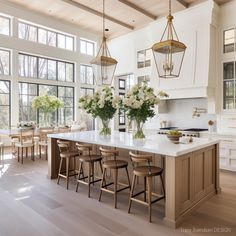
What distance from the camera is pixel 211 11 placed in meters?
5.44

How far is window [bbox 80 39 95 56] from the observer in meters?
9.59

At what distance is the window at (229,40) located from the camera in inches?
217

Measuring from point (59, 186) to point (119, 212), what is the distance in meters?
1.49

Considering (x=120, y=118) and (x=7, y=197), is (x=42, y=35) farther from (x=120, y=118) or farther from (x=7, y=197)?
(x=7, y=197)

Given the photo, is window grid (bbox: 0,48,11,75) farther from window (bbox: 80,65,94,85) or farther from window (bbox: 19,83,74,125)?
window (bbox: 80,65,94,85)

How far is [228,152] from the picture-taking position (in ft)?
16.8

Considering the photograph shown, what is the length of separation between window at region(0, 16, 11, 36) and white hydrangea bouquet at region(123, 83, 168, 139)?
242 inches

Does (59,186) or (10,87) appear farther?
(10,87)

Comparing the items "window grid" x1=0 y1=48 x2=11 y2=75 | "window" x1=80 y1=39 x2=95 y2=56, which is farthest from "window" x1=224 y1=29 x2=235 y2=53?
"window grid" x1=0 y1=48 x2=11 y2=75

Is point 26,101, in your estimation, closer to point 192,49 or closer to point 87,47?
point 87,47

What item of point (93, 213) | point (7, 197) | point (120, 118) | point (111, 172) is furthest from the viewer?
point (120, 118)

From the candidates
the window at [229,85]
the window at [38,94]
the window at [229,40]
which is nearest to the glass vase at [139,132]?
the window at [229,85]

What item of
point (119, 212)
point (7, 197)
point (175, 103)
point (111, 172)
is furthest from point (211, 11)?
point (7, 197)

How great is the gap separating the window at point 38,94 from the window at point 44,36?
5.37 ft
